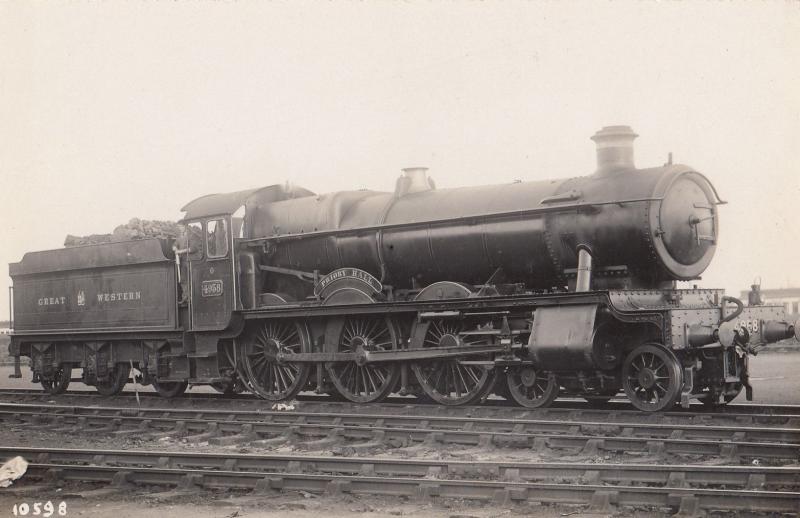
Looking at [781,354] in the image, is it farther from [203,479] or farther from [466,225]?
[203,479]

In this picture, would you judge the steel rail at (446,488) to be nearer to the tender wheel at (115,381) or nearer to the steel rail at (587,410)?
the steel rail at (587,410)

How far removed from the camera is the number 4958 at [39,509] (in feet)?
21.8

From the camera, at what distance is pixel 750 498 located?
5.99m

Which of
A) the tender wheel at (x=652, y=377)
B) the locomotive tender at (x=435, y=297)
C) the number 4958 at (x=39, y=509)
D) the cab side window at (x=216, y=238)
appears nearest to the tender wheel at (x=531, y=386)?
the locomotive tender at (x=435, y=297)

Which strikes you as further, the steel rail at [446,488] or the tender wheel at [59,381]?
the tender wheel at [59,381]

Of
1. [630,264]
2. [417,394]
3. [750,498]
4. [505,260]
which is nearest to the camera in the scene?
[750,498]

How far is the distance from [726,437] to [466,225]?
14.7 ft

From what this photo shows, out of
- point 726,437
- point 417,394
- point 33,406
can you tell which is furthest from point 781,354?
point 33,406

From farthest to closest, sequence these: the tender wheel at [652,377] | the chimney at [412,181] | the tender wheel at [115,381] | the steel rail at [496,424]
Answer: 1. the tender wheel at [115,381]
2. the chimney at [412,181]
3. the tender wheel at [652,377]
4. the steel rail at [496,424]

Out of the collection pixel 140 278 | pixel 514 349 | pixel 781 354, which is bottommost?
pixel 781 354

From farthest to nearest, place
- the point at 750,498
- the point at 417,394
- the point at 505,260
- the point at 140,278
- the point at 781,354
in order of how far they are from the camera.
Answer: the point at 781,354
the point at 140,278
the point at 417,394
the point at 505,260
the point at 750,498

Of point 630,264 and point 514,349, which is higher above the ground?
point 630,264

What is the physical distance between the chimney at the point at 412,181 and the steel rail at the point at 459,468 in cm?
584

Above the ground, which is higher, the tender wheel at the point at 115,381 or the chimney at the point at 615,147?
the chimney at the point at 615,147
